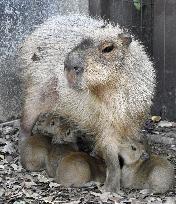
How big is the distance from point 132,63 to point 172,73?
1.51 meters

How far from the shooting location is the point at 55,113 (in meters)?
5.20

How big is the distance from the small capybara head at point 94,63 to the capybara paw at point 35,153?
Result: 76 cm

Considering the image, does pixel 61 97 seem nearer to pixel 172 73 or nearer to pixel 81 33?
pixel 81 33

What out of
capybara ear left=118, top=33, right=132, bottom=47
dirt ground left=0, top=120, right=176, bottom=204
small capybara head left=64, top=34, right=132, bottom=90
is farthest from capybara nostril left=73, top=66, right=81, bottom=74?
dirt ground left=0, top=120, right=176, bottom=204

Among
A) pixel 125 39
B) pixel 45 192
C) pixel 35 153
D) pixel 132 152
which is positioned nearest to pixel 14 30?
pixel 35 153

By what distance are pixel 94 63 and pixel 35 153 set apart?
3.33ft

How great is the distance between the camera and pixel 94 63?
4.32m

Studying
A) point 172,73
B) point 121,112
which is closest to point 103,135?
point 121,112

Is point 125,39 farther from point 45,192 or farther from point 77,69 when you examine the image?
point 45,192

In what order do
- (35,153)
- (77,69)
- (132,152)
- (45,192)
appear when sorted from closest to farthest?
(77,69) → (132,152) → (45,192) → (35,153)

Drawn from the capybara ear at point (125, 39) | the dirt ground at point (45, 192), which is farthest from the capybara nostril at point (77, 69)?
the dirt ground at point (45, 192)

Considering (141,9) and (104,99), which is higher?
(141,9)

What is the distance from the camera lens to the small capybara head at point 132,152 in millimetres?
4570

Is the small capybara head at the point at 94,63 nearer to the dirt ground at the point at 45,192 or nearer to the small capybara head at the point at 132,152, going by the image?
the small capybara head at the point at 132,152
